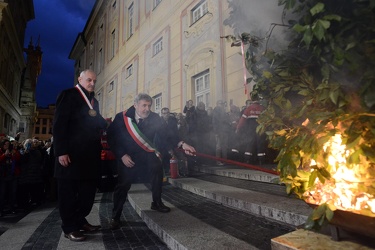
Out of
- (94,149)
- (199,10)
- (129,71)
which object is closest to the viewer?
(94,149)

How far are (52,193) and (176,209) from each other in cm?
441

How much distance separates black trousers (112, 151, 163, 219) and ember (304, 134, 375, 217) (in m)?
2.22

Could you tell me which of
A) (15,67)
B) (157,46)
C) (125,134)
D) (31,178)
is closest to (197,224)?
→ (125,134)

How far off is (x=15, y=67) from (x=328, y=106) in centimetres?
3720

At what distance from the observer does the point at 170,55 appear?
11367mm

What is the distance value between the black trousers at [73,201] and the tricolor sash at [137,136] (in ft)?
2.40

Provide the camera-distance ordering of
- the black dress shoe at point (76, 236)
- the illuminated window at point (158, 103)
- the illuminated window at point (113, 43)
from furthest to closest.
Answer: the illuminated window at point (113, 43) < the illuminated window at point (158, 103) < the black dress shoe at point (76, 236)

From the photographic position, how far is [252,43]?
2039 mm

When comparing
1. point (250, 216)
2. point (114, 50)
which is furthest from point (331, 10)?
A: point (114, 50)

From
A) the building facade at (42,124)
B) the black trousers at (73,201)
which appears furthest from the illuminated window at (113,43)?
the building facade at (42,124)

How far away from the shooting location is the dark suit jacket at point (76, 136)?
2617mm

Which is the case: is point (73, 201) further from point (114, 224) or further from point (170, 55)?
point (170, 55)

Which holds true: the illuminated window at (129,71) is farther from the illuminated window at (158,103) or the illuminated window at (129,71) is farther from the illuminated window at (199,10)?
the illuminated window at (199,10)

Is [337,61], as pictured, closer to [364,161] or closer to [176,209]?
[364,161]
